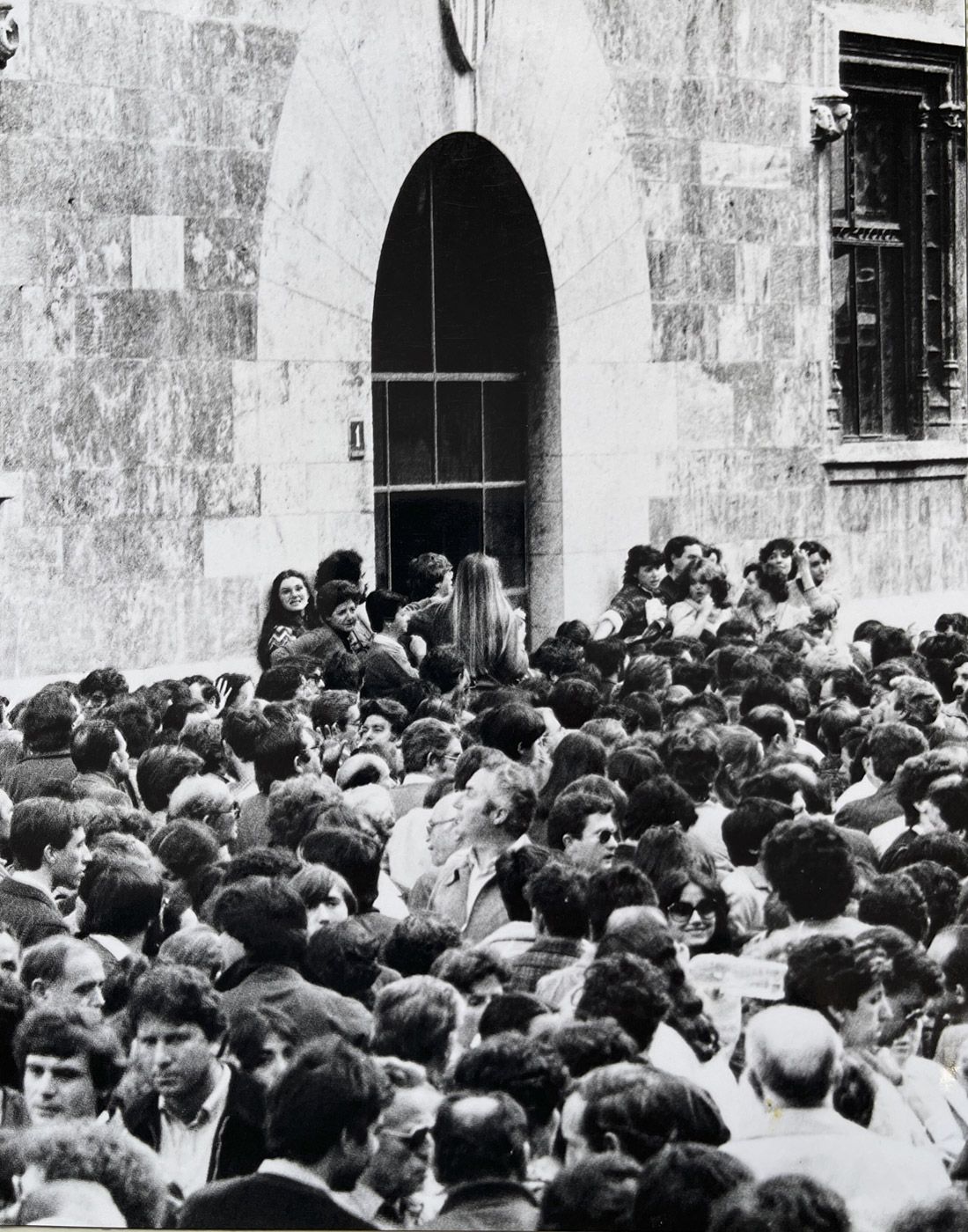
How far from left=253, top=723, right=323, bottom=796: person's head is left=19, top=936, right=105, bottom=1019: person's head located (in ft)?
5.65

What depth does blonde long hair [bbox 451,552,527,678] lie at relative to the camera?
10070 millimetres

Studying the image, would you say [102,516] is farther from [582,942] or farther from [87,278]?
[582,942]

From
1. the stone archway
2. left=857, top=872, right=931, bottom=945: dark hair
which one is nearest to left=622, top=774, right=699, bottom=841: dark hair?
left=857, top=872, right=931, bottom=945: dark hair

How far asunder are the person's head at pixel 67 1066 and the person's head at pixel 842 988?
1.76 m

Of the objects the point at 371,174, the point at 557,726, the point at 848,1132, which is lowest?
the point at 848,1132

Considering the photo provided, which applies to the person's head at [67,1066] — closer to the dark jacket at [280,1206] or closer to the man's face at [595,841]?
the dark jacket at [280,1206]

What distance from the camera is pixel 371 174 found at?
1147 cm

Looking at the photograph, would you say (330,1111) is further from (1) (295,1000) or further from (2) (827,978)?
(2) (827,978)

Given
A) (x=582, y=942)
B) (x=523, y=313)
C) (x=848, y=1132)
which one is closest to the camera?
(x=848, y=1132)

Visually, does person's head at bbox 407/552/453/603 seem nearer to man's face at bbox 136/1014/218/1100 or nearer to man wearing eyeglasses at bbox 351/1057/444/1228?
man's face at bbox 136/1014/218/1100

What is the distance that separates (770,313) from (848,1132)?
8.43m

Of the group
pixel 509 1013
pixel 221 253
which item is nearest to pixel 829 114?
pixel 221 253

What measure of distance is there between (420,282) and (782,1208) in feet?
25.0

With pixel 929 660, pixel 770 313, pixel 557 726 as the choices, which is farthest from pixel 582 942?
pixel 770 313
